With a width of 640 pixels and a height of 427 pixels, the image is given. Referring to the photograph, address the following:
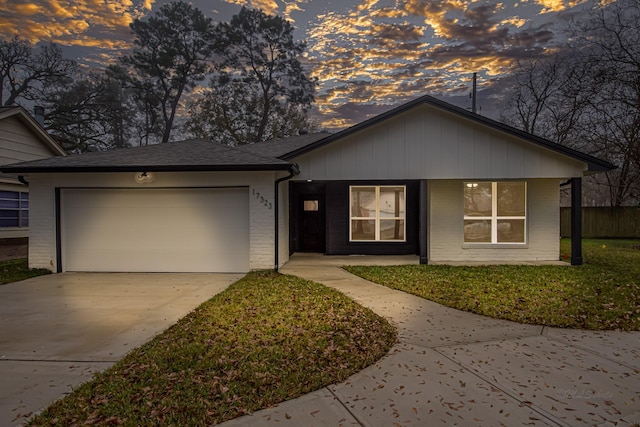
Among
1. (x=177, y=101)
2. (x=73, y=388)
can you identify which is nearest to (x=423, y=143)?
(x=73, y=388)

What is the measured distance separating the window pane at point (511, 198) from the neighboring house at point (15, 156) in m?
15.2

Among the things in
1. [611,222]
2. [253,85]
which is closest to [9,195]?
[253,85]

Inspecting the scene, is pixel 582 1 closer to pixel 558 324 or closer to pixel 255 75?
pixel 558 324

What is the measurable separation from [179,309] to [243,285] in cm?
186

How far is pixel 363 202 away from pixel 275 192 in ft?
12.7

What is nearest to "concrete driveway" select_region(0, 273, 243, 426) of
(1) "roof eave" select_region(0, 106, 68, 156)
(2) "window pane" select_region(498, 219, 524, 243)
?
(1) "roof eave" select_region(0, 106, 68, 156)

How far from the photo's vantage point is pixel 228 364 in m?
3.82

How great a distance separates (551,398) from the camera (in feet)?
10.3

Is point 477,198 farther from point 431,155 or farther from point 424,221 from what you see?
point 431,155

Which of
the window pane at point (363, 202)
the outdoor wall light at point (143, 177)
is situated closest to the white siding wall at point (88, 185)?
the outdoor wall light at point (143, 177)

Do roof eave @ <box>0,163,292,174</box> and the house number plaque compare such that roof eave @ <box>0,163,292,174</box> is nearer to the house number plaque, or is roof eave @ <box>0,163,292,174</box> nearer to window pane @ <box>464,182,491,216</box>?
the house number plaque

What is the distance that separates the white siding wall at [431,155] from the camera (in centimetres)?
1010

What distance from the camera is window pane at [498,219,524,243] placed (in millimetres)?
11141

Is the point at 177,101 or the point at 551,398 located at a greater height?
the point at 177,101
